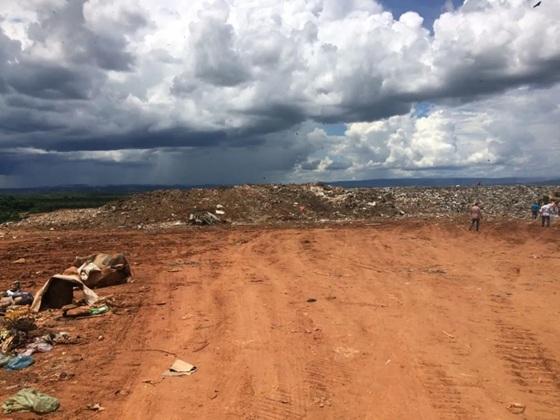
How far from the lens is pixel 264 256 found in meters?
14.2

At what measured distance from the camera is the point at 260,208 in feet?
89.1

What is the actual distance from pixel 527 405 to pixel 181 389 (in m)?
3.66

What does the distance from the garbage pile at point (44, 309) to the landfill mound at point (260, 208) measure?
12531 millimetres

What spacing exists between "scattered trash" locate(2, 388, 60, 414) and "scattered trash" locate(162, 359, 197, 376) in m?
1.25

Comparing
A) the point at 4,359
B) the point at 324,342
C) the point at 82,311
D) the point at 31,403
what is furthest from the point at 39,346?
the point at 324,342

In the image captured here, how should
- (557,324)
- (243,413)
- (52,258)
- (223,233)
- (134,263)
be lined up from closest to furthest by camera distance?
(243,413), (557,324), (134,263), (52,258), (223,233)

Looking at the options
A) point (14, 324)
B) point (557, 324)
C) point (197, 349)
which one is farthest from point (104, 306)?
point (557, 324)

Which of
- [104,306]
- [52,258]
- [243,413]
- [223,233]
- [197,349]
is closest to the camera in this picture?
[243,413]

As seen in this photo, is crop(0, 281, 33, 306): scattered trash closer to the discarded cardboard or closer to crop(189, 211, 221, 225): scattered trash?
the discarded cardboard

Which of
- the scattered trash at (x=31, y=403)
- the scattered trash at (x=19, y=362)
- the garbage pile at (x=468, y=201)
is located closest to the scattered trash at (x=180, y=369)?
the scattered trash at (x=31, y=403)

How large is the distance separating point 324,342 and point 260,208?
20500 mm

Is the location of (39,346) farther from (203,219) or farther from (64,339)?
(203,219)

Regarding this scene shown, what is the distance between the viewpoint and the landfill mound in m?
24.4

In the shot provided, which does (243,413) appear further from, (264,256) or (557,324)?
(264,256)
